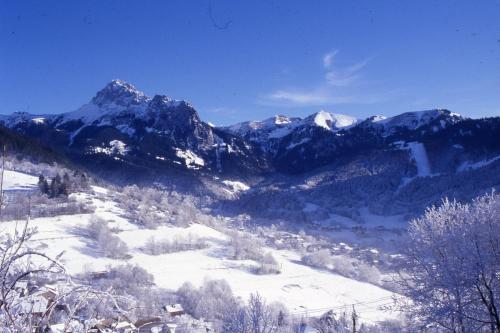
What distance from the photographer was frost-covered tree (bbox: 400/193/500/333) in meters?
10.3

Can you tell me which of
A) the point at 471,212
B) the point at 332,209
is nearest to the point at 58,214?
the point at 471,212

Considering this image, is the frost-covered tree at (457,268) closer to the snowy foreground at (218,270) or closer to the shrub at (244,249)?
the snowy foreground at (218,270)

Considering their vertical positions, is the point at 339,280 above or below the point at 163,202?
below

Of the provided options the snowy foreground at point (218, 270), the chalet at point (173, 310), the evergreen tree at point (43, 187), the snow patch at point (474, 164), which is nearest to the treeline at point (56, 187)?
→ the evergreen tree at point (43, 187)

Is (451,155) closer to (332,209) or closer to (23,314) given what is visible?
(332,209)

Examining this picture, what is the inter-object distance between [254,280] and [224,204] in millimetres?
100567

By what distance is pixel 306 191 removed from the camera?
172 m

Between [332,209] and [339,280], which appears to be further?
[332,209]

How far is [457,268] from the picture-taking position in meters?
10.5

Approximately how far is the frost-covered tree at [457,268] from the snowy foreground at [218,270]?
106ft

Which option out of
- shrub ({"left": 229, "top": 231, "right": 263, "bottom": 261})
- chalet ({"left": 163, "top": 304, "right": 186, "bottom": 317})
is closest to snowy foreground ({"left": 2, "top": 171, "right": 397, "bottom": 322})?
shrub ({"left": 229, "top": 231, "right": 263, "bottom": 261})

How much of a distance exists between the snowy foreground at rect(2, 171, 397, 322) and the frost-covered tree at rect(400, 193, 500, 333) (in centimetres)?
3231

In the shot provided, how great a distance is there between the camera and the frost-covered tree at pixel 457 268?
10.3 metres

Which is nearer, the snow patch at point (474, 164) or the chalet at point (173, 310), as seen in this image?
the chalet at point (173, 310)
